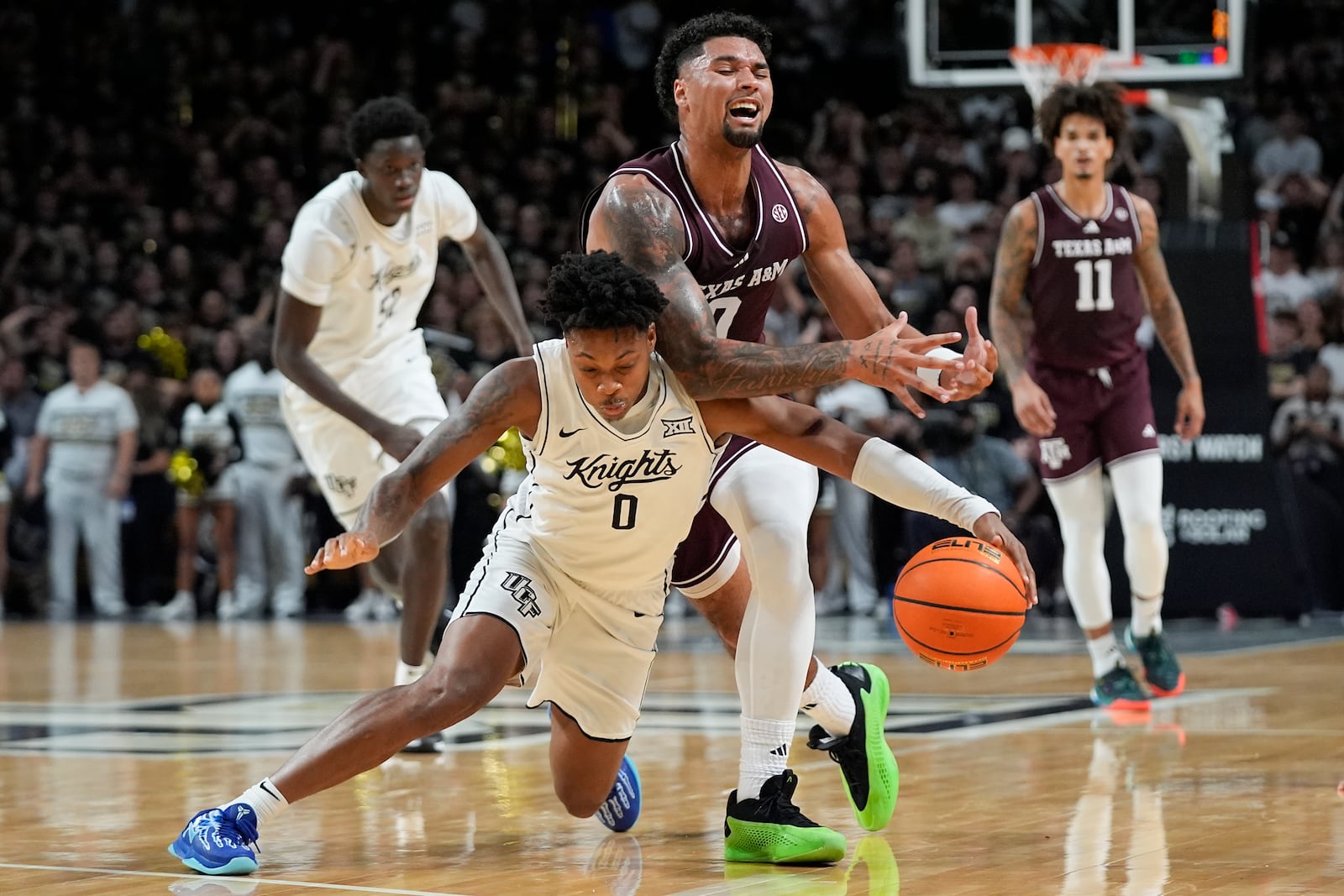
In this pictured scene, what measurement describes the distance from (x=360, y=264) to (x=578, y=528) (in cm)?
253

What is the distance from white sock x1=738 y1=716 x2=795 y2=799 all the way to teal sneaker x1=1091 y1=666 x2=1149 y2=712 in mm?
3120

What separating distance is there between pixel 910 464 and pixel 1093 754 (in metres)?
1.99

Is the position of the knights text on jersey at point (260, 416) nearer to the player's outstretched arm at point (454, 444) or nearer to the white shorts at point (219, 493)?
the white shorts at point (219, 493)

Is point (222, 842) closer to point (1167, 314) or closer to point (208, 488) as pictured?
point (1167, 314)

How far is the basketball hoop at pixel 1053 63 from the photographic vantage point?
36.3 feet

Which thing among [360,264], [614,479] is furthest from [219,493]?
[614,479]

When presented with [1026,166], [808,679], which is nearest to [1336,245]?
[1026,166]

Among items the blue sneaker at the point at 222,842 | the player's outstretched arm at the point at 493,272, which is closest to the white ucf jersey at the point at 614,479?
the blue sneaker at the point at 222,842

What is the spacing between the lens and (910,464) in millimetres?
4457

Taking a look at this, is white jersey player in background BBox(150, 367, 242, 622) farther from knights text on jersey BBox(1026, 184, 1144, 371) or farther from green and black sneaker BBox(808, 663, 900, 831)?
green and black sneaker BBox(808, 663, 900, 831)

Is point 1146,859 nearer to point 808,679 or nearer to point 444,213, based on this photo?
point 808,679

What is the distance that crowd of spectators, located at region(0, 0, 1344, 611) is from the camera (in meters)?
14.0

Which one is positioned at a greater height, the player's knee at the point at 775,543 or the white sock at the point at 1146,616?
the player's knee at the point at 775,543

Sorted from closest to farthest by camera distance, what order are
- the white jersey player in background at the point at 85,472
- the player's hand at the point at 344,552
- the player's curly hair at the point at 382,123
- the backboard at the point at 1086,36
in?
the player's hand at the point at 344,552, the player's curly hair at the point at 382,123, the backboard at the point at 1086,36, the white jersey player in background at the point at 85,472
